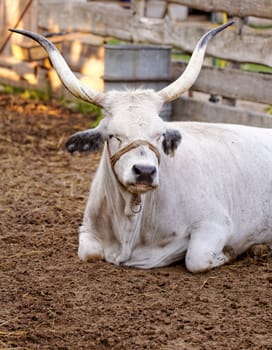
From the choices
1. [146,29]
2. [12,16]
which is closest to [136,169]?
[146,29]

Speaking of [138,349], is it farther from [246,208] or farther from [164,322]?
[246,208]

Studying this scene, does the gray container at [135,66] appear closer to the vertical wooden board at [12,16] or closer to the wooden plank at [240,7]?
the wooden plank at [240,7]

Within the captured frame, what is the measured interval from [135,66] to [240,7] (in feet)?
4.48

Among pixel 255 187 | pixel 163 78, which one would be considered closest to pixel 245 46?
pixel 163 78

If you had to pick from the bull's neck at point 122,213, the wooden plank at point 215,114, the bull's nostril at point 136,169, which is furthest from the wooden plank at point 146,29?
the bull's nostril at point 136,169

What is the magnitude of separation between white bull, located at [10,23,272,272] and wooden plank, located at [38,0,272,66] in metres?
2.86

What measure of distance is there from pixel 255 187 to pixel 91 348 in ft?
7.22

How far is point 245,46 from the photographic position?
9.16 m

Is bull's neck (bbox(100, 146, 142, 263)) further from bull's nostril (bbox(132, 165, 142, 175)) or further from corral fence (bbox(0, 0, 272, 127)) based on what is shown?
corral fence (bbox(0, 0, 272, 127))

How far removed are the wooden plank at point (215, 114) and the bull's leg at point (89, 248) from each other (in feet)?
11.4

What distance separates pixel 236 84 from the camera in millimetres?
9352

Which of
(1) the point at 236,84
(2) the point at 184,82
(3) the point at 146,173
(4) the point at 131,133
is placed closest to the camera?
(3) the point at 146,173

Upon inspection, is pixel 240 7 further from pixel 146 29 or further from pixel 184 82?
pixel 184 82

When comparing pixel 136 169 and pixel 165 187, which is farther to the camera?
pixel 165 187
